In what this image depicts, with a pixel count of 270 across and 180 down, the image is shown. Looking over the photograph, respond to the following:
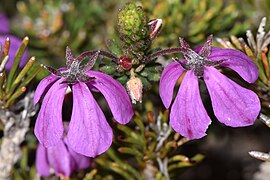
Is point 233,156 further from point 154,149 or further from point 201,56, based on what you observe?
point 201,56

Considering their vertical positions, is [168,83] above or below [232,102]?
above

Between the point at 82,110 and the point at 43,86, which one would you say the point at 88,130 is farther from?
the point at 43,86

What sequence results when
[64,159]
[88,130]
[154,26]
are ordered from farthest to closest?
1. [64,159]
2. [154,26]
3. [88,130]

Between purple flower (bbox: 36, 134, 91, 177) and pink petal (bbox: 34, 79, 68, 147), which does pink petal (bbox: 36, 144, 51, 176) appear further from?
pink petal (bbox: 34, 79, 68, 147)

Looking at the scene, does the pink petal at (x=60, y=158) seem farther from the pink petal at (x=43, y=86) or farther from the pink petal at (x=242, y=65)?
the pink petal at (x=242, y=65)

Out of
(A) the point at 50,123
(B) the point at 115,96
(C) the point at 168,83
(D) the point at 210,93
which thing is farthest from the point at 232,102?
(A) the point at 50,123

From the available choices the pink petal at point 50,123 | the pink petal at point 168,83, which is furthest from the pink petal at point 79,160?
the pink petal at point 168,83

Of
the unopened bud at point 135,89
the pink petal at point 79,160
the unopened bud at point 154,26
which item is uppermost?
the unopened bud at point 154,26
